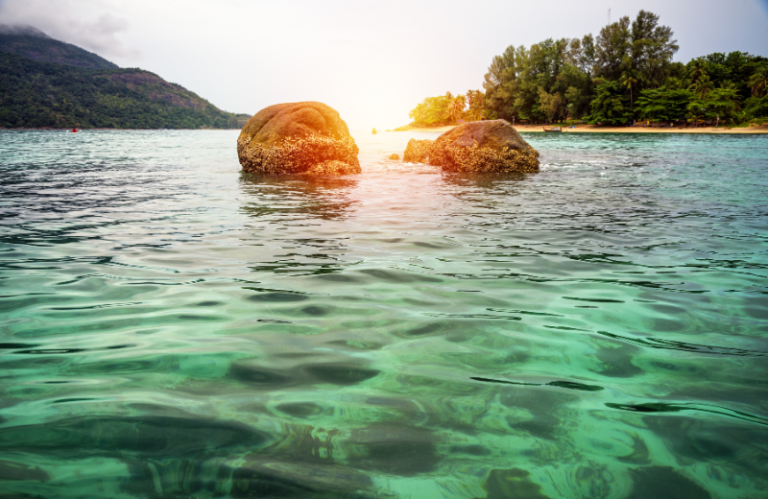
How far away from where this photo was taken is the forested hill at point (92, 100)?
249ft

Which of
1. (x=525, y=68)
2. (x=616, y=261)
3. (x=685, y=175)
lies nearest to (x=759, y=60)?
(x=525, y=68)

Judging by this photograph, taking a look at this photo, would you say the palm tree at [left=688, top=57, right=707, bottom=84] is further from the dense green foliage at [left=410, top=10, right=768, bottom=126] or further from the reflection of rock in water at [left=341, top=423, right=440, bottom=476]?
the reflection of rock in water at [left=341, top=423, right=440, bottom=476]

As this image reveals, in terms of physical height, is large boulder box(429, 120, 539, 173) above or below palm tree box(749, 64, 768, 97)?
below

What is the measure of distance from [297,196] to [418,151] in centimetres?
855

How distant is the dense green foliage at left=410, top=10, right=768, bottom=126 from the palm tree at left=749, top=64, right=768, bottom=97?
0.14 meters

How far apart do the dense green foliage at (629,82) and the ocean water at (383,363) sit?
6521cm

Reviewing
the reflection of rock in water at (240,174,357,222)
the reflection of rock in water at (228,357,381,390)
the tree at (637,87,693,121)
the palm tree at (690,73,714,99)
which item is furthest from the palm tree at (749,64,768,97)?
the reflection of rock in water at (228,357,381,390)

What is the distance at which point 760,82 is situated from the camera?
54.8 metres

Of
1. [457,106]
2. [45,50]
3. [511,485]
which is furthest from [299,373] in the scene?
[45,50]

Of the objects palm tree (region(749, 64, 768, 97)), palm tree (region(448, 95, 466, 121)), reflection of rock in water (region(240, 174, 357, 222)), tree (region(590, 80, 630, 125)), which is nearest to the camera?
reflection of rock in water (region(240, 174, 357, 222))

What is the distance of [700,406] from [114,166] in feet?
53.0

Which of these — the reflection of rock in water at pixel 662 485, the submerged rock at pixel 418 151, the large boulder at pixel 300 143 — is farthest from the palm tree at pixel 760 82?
the reflection of rock in water at pixel 662 485

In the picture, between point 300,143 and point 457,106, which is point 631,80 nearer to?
point 457,106

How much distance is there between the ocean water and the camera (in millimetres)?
1353
